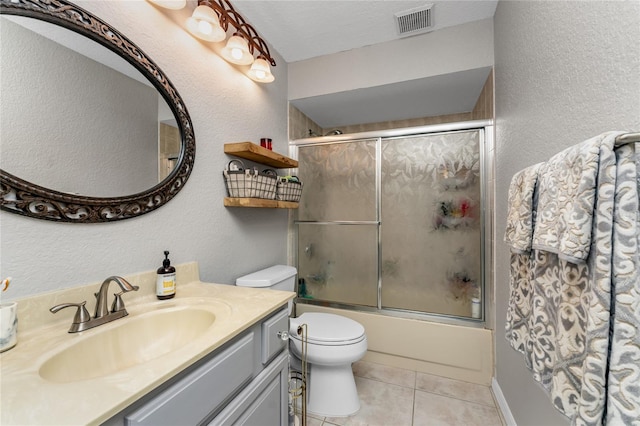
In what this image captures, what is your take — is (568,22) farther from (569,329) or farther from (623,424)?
(623,424)

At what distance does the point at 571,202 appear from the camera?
22.5 inches

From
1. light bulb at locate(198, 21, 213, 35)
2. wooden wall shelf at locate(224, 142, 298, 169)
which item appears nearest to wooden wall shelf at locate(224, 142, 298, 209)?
wooden wall shelf at locate(224, 142, 298, 169)

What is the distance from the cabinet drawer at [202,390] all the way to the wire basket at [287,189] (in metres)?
1.12

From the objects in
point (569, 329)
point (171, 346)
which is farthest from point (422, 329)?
point (171, 346)

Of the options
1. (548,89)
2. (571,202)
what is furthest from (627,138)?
(548,89)

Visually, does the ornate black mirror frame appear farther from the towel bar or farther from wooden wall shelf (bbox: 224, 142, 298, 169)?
the towel bar

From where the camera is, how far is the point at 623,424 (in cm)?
45

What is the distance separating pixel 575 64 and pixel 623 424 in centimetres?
94

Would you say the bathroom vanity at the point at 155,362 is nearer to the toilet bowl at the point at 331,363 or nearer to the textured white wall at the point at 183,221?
the textured white wall at the point at 183,221

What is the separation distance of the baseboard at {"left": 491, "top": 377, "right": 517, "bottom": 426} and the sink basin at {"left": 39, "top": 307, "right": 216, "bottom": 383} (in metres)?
1.61

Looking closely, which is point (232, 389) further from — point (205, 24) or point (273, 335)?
point (205, 24)

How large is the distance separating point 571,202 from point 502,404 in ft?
5.06

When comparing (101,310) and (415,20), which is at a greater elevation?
(415,20)

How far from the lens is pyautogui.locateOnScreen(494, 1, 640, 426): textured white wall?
2.05 ft
